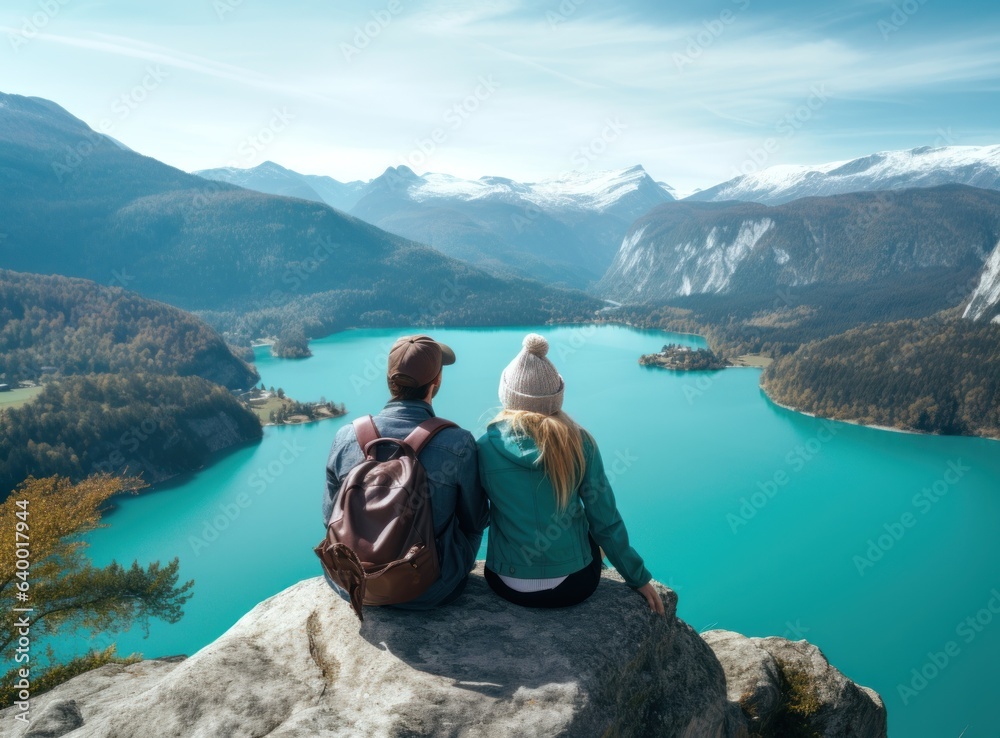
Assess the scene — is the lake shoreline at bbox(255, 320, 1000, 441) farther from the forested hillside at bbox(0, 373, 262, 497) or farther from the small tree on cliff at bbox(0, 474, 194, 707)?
the small tree on cliff at bbox(0, 474, 194, 707)

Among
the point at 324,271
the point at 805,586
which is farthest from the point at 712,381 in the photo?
the point at 324,271

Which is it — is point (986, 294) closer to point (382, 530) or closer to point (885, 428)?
point (885, 428)

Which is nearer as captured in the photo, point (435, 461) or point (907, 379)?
point (435, 461)

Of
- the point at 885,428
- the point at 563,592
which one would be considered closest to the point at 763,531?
the point at 885,428

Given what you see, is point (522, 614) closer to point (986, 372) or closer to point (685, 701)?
point (685, 701)

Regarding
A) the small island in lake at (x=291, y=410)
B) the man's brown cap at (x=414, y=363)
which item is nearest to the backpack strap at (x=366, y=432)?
the man's brown cap at (x=414, y=363)
